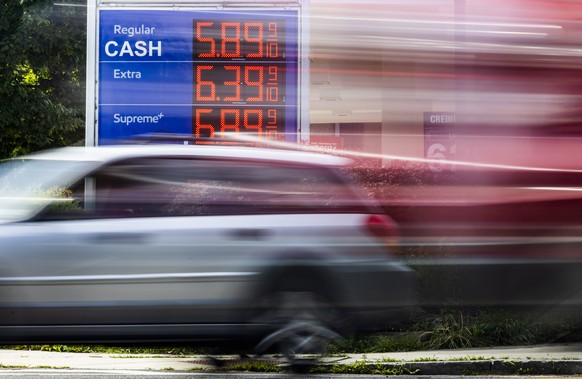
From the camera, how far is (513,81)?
6441 mm

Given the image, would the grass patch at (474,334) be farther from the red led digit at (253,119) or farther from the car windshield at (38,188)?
the car windshield at (38,188)

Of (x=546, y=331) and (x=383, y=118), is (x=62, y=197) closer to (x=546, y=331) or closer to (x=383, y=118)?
(x=383, y=118)

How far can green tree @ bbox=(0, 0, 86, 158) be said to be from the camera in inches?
878

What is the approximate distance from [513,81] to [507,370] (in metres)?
2.94

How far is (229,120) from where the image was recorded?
35.6ft

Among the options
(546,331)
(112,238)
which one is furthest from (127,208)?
(546,331)

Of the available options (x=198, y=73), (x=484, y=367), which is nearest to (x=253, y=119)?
(x=198, y=73)

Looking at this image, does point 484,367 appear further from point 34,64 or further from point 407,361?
point 34,64

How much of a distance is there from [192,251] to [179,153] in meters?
0.81

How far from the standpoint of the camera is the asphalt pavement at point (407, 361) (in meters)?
7.89

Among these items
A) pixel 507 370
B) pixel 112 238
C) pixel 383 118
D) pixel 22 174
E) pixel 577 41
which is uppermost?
pixel 577 41

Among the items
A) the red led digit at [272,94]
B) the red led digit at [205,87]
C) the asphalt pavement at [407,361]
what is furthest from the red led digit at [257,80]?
the asphalt pavement at [407,361]

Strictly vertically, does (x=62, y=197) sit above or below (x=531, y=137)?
below

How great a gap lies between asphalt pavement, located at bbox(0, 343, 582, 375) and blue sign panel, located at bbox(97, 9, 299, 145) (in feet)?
10.3
